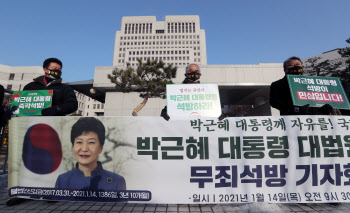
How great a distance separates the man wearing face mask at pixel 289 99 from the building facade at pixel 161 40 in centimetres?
8498

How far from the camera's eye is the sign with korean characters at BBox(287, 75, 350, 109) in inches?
99.0

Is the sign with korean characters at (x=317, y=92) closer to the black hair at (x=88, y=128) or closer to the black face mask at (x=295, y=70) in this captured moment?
the black face mask at (x=295, y=70)

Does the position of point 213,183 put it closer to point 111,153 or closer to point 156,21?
point 111,153

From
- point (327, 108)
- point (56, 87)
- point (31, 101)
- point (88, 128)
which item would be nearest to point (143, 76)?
point (56, 87)

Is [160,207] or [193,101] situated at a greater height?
[193,101]

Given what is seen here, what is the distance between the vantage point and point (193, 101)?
2.57 meters

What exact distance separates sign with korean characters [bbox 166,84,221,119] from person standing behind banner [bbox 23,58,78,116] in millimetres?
1731

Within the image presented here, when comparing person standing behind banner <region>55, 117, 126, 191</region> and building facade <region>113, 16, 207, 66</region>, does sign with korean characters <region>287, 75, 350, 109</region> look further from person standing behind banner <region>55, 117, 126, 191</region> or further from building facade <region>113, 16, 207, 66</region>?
building facade <region>113, 16, 207, 66</region>

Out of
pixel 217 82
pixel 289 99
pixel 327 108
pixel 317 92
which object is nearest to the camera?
pixel 327 108

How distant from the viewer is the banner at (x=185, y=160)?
2221 mm

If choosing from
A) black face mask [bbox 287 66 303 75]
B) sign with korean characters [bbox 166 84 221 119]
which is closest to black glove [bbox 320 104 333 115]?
black face mask [bbox 287 66 303 75]

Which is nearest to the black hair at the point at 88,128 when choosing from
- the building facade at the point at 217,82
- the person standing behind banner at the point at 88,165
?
the person standing behind banner at the point at 88,165

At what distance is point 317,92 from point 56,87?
433cm

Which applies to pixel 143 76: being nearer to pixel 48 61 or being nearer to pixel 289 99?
pixel 48 61
